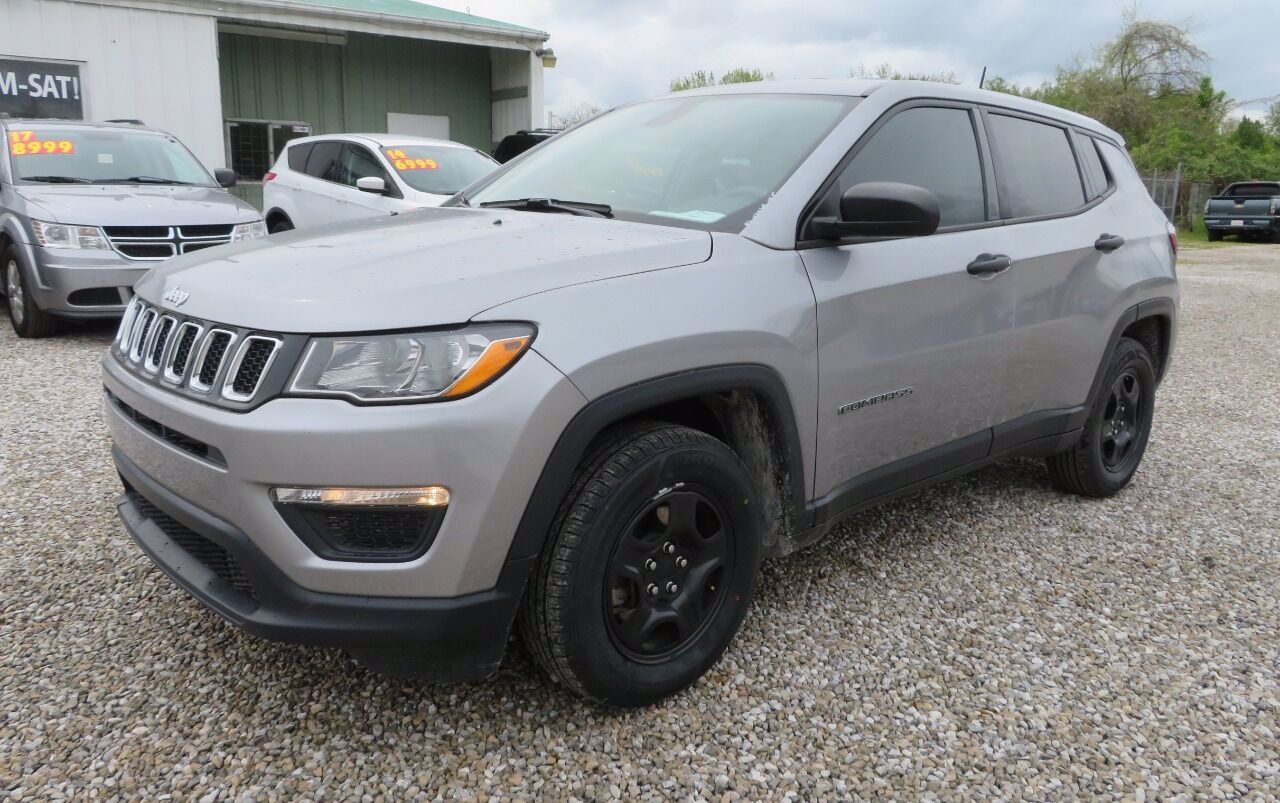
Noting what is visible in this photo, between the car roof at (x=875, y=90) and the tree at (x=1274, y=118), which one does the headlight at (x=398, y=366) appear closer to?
the car roof at (x=875, y=90)

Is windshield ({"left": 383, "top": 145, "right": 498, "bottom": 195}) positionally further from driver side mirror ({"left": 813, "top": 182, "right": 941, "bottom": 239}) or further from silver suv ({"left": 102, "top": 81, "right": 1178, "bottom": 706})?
driver side mirror ({"left": 813, "top": 182, "right": 941, "bottom": 239})

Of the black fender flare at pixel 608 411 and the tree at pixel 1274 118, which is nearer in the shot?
the black fender flare at pixel 608 411

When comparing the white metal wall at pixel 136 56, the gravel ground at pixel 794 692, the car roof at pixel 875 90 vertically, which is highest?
the white metal wall at pixel 136 56

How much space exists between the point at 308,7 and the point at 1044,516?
13219mm

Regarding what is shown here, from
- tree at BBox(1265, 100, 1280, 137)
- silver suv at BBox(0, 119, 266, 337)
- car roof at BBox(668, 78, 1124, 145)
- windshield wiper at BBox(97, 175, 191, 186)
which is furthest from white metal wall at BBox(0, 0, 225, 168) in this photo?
tree at BBox(1265, 100, 1280, 137)

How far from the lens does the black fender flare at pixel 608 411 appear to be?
84.6 inches

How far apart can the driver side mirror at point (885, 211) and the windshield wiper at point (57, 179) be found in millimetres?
7196

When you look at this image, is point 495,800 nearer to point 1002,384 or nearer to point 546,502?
point 546,502

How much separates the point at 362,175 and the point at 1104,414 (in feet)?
24.0

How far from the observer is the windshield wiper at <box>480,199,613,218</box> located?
9.87 feet

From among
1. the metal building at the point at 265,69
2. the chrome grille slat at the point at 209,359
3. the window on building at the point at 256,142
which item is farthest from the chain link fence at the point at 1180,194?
the chrome grille slat at the point at 209,359

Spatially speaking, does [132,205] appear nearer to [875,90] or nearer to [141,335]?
[141,335]

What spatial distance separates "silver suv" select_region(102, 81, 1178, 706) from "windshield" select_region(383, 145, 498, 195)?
5.67 m

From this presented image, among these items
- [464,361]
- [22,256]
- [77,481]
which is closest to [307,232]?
[464,361]
